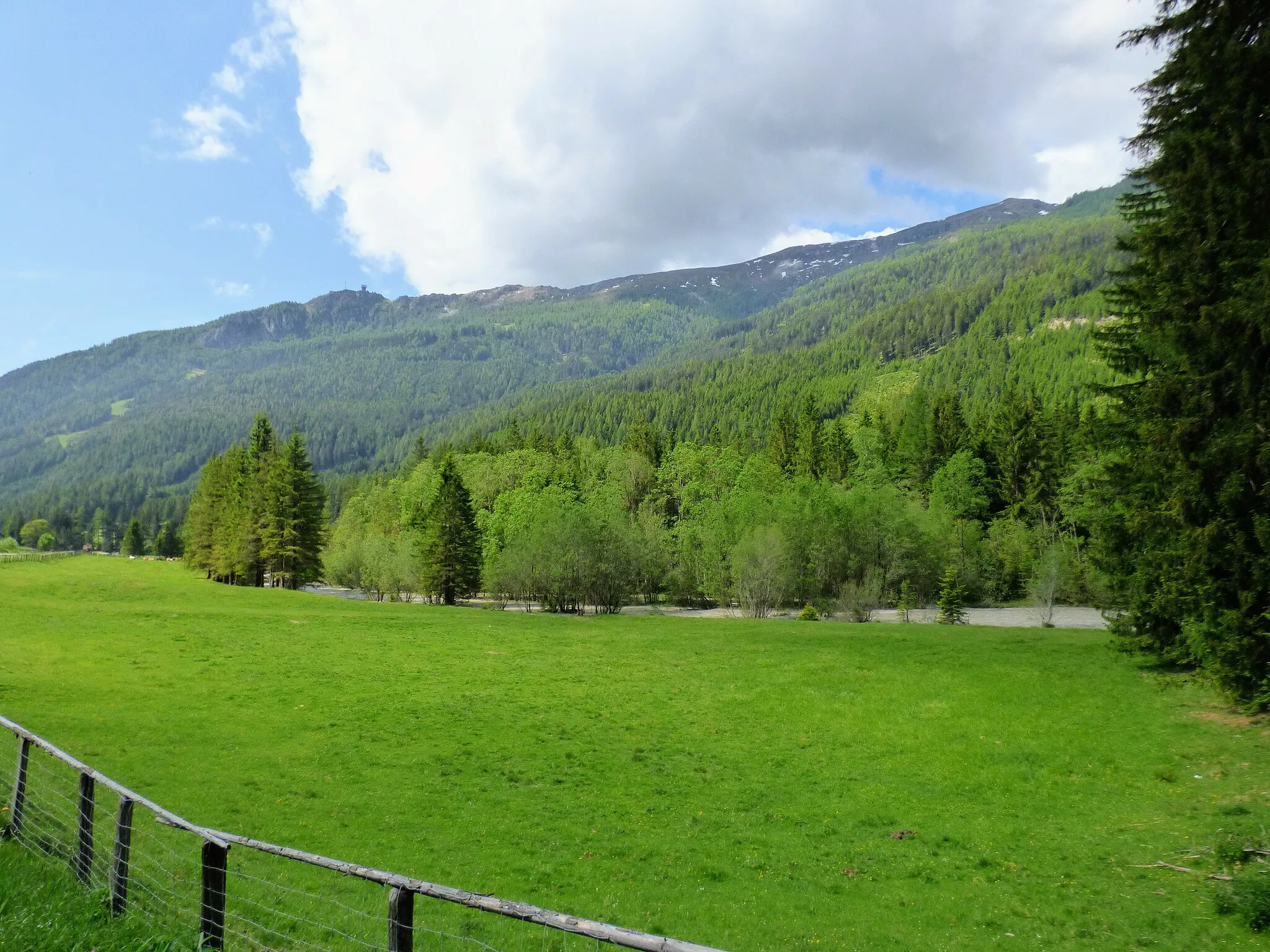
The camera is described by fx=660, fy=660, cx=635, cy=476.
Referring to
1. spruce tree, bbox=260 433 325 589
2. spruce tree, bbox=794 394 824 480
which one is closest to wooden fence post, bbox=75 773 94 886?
spruce tree, bbox=260 433 325 589

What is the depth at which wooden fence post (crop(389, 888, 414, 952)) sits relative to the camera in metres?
4.90

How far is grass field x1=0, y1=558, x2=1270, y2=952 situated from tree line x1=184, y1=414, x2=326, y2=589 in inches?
1199

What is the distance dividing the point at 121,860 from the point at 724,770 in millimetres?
14518

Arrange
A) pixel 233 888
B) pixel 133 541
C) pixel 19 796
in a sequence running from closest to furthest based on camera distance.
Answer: pixel 19 796, pixel 233 888, pixel 133 541

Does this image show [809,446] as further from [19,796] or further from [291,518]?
[19,796]

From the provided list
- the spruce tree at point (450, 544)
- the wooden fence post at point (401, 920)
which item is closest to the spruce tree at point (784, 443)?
the spruce tree at point (450, 544)

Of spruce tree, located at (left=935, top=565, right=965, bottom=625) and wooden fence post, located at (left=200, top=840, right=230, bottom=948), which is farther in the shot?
spruce tree, located at (left=935, top=565, right=965, bottom=625)

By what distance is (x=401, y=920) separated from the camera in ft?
16.2

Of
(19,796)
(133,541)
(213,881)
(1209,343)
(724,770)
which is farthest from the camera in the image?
(133,541)

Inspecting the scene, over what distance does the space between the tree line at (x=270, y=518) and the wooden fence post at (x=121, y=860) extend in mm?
58108

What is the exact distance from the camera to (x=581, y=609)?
6266 centimetres

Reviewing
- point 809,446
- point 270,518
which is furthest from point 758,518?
point 270,518

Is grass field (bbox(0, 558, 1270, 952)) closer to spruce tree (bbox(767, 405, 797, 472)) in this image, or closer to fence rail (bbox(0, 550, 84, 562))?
fence rail (bbox(0, 550, 84, 562))

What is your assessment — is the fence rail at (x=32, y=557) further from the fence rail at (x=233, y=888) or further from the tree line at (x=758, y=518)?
the fence rail at (x=233, y=888)
